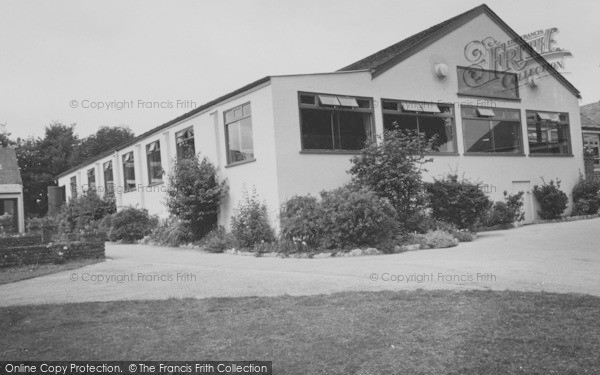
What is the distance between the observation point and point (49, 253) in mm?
12133

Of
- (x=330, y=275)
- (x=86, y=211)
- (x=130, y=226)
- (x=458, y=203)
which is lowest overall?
(x=330, y=275)

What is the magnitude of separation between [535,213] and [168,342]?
69.1 ft

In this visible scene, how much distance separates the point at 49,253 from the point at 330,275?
712cm

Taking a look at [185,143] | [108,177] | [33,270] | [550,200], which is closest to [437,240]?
[33,270]

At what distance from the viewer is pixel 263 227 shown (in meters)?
15.8

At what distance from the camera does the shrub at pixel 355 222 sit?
13398mm

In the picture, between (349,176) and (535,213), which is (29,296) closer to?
(349,176)

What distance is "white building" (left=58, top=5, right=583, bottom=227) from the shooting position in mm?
16359

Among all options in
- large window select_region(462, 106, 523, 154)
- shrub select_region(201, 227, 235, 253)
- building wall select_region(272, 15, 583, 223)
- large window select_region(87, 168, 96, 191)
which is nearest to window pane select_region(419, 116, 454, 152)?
building wall select_region(272, 15, 583, 223)

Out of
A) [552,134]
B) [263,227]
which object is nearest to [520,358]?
[263,227]

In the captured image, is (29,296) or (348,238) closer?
(29,296)

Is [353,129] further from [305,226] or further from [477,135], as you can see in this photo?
[477,135]

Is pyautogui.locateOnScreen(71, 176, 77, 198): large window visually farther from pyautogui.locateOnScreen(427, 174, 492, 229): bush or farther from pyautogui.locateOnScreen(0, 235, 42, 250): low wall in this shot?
pyautogui.locateOnScreen(427, 174, 492, 229): bush

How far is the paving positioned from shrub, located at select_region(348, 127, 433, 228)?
279cm
